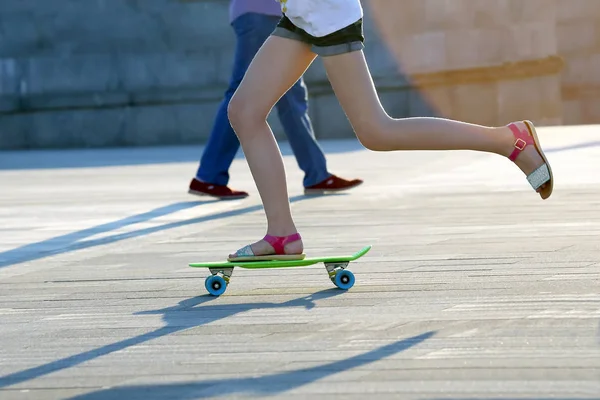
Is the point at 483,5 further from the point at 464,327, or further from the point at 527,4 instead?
the point at 464,327

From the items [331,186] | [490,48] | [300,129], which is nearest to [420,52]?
[490,48]

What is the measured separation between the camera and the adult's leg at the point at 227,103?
31.5ft

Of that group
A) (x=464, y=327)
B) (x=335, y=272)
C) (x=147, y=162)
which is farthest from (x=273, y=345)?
(x=147, y=162)

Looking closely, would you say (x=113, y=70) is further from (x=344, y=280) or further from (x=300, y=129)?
(x=344, y=280)

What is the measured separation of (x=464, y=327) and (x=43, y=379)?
1.38 meters

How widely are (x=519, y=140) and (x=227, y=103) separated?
425cm

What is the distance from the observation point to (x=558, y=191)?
9.58 meters

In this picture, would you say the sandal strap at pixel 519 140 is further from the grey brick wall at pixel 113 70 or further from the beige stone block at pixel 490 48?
the beige stone block at pixel 490 48

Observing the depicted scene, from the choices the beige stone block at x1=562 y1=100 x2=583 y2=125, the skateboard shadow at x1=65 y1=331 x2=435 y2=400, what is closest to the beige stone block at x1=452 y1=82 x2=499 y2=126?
the beige stone block at x1=562 y1=100 x2=583 y2=125

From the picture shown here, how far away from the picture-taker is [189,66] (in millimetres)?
17812

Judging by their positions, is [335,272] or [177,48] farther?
[177,48]

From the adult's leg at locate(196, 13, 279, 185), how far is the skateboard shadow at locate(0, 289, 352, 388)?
13.4 ft

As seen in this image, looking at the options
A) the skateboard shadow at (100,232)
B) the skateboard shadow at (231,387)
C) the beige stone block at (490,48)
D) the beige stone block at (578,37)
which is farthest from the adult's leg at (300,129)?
the beige stone block at (578,37)

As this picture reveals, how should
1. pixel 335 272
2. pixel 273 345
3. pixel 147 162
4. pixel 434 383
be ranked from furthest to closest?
pixel 147 162 → pixel 335 272 → pixel 273 345 → pixel 434 383
